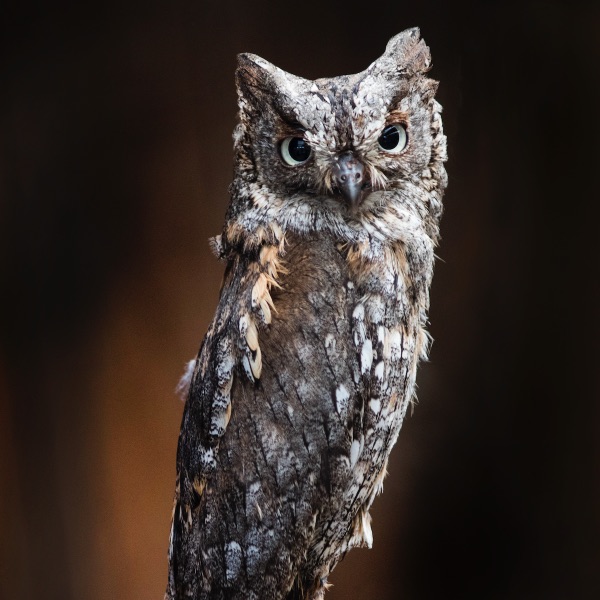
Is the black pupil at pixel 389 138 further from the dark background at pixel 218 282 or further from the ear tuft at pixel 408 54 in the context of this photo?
the dark background at pixel 218 282

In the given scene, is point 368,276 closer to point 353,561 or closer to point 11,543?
point 353,561

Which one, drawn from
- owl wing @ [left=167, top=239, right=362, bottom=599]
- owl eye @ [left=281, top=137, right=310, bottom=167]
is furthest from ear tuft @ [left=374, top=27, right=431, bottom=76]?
owl wing @ [left=167, top=239, right=362, bottom=599]

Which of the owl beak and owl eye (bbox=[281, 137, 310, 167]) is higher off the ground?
owl eye (bbox=[281, 137, 310, 167])

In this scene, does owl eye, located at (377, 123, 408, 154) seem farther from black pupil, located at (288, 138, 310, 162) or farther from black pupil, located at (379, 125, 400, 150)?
black pupil, located at (288, 138, 310, 162)

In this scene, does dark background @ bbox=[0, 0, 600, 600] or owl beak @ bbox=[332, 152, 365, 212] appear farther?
dark background @ bbox=[0, 0, 600, 600]

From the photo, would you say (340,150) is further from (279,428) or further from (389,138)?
(279,428)

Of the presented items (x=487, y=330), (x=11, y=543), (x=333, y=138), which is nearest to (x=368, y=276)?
(x=333, y=138)

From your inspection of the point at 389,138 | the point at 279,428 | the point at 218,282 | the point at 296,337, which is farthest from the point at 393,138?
the point at 218,282
